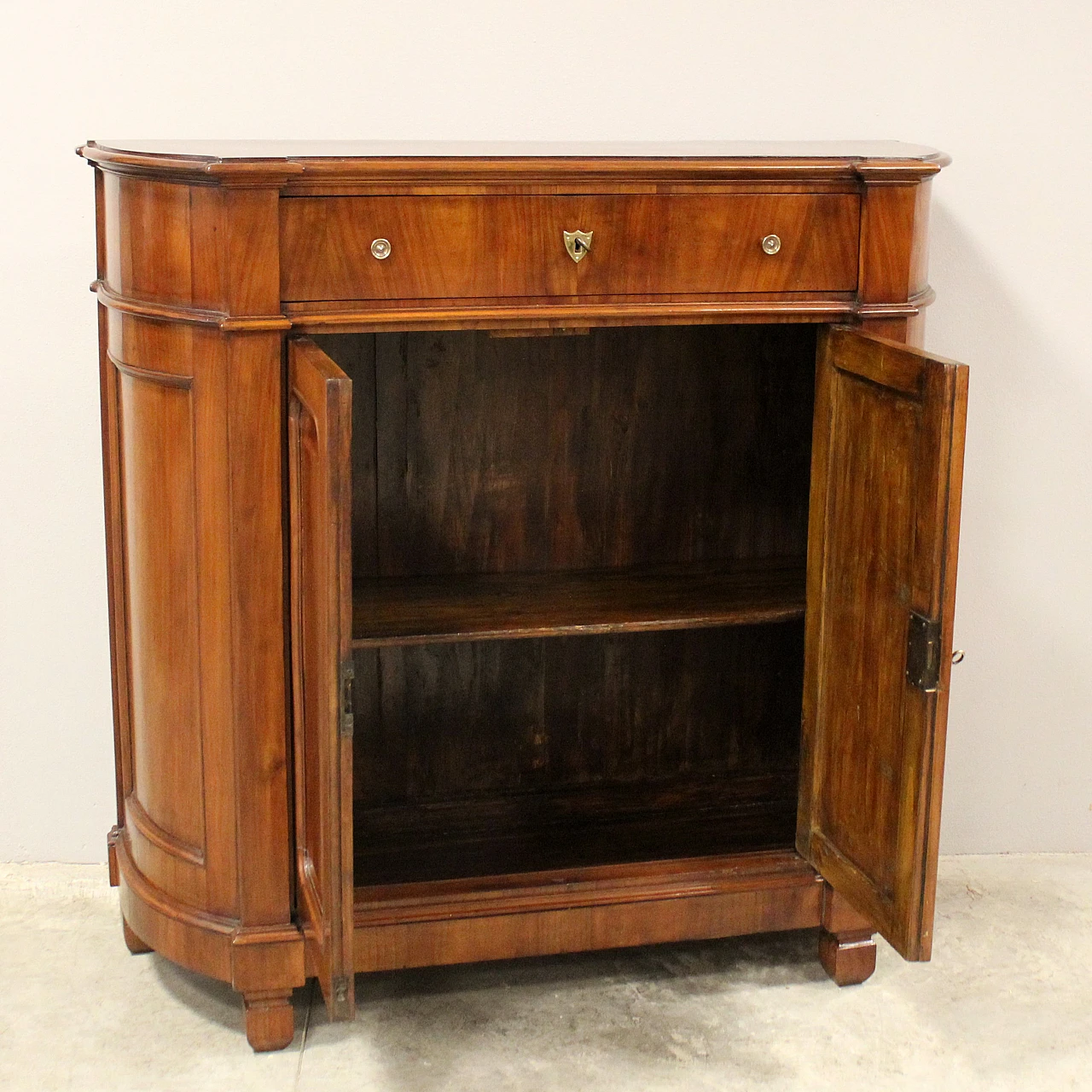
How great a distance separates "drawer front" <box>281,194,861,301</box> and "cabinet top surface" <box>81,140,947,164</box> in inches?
2.5

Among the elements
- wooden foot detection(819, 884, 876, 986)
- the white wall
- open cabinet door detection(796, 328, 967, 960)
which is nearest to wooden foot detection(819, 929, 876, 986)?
wooden foot detection(819, 884, 876, 986)

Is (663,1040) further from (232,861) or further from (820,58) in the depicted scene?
(820,58)

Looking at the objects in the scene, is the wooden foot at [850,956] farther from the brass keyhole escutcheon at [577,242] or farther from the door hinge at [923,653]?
Result: the brass keyhole escutcheon at [577,242]

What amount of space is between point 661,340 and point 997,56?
2.74 ft

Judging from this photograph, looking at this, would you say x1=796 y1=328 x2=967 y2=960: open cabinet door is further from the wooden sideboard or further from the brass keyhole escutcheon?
the brass keyhole escutcheon

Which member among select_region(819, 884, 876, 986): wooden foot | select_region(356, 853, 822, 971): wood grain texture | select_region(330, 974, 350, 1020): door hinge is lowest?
select_region(819, 884, 876, 986): wooden foot

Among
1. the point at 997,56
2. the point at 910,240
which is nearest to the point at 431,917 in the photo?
the point at 910,240

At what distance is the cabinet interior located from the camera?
111 inches

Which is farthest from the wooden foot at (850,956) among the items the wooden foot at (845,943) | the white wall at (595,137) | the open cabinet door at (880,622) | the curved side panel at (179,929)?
the curved side panel at (179,929)

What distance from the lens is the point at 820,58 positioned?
115 inches

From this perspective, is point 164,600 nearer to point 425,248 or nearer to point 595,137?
point 425,248

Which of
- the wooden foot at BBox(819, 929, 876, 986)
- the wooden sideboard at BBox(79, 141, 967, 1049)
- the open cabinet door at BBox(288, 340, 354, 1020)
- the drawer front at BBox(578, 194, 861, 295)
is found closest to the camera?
the open cabinet door at BBox(288, 340, 354, 1020)

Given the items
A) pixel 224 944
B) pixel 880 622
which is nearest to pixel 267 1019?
pixel 224 944

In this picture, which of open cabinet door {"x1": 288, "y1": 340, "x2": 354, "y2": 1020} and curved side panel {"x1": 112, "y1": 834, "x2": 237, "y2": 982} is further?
curved side panel {"x1": 112, "y1": 834, "x2": 237, "y2": 982}
